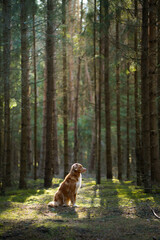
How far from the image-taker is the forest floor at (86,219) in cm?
489

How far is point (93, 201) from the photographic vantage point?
8883 mm

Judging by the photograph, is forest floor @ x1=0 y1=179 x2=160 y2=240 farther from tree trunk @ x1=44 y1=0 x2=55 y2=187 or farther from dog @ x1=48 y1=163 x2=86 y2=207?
tree trunk @ x1=44 y1=0 x2=55 y2=187

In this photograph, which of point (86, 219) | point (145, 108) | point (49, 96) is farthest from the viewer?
point (49, 96)

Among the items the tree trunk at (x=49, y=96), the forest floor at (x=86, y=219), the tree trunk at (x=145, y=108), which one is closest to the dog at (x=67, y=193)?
the forest floor at (x=86, y=219)

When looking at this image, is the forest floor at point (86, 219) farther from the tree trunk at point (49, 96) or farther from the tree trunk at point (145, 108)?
the tree trunk at point (49, 96)

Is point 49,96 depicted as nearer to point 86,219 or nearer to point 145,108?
point 145,108

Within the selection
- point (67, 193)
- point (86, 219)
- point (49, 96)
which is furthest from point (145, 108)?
point (49, 96)

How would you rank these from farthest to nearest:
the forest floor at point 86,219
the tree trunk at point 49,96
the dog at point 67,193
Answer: the tree trunk at point 49,96
the dog at point 67,193
the forest floor at point 86,219

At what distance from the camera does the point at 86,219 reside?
6.29 m

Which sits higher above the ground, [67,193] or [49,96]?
[49,96]

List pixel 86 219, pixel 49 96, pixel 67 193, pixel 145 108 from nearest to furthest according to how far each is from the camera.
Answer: pixel 86 219 → pixel 67 193 → pixel 145 108 → pixel 49 96

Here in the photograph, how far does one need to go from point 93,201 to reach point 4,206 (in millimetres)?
2874

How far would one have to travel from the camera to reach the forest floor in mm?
4891

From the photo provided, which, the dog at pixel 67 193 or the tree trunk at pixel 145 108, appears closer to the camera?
the dog at pixel 67 193
